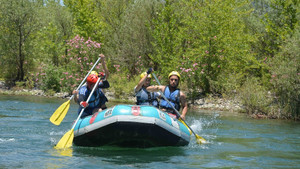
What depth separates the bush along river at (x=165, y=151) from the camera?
21.8 ft

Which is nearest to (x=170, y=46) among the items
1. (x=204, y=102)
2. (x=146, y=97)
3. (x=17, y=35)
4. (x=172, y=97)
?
(x=204, y=102)

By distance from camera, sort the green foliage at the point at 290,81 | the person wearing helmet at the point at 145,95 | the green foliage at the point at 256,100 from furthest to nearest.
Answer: the green foliage at the point at 256,100
the green foliage at the point at 290,81
the person wearing helmet at the point at 145,95

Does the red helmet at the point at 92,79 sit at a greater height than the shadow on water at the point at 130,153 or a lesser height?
greater

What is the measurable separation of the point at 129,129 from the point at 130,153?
49 cm

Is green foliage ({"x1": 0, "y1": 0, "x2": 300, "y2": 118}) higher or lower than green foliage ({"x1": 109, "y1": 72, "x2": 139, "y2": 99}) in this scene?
higher

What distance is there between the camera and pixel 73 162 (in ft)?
21.6

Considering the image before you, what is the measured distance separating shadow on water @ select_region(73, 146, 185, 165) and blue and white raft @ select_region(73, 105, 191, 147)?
11 centimetres

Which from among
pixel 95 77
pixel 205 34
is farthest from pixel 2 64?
pixel 95 77

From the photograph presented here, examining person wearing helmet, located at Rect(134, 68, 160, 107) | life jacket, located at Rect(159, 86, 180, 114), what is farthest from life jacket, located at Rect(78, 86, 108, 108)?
life jacket, located at Rect(159, 86, 180, 114)

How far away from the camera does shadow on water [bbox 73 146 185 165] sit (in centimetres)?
686

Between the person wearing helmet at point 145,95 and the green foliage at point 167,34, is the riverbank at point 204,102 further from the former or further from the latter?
the person wearing helmet at point 145,95

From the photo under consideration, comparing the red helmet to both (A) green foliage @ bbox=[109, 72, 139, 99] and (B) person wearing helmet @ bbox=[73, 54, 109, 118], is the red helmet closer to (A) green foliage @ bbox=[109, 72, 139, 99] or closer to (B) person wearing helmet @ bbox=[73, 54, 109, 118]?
(B) person wearing helmet @ bbox=[73, 54, 109, 118]

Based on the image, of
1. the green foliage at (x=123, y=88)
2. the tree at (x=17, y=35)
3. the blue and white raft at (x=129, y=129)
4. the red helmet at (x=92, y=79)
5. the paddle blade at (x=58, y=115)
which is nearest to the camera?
the blue and white raft at (x=129, y=129)

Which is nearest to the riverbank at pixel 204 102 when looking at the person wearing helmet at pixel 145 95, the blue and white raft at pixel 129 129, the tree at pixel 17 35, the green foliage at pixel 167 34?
the green foliage at pixel 167 34
